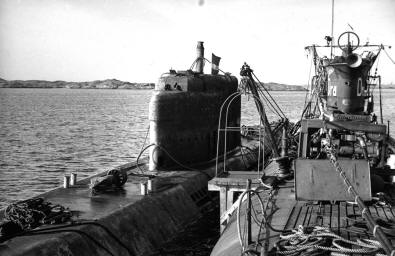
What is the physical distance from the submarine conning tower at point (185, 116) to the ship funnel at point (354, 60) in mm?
7164

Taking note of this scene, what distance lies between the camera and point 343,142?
1589 cm

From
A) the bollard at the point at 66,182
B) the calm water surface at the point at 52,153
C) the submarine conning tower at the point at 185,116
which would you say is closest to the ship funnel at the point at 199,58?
the submarine conning tower at the point at 185,116

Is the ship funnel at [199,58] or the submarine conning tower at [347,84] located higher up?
the ship funnel at [199,58]

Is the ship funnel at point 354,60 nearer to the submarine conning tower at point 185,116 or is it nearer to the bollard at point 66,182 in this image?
the submarine conning tower at point 185,116

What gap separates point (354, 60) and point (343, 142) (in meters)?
3.33

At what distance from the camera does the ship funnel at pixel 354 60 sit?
16875 mm

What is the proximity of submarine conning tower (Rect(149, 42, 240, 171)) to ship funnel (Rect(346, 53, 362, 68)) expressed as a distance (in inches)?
282

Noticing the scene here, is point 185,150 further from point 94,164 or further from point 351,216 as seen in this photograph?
point 94,164

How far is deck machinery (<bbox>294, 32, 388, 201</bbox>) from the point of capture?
11.8 meters

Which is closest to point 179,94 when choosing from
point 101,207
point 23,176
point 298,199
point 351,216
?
point 101,207

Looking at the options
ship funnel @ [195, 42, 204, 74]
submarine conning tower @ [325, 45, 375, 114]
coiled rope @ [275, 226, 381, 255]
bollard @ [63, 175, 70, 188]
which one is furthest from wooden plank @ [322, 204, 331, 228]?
ship funnel @ [195, 42, 204, 74]

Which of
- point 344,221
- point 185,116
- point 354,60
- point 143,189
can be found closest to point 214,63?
point 185,116

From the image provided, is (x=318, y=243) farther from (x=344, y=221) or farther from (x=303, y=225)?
(x=344, y=221)

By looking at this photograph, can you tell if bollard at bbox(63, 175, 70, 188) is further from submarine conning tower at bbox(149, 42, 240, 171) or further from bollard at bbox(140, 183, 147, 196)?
submarine conning tower at bbox(149, 42, 240, 171)
